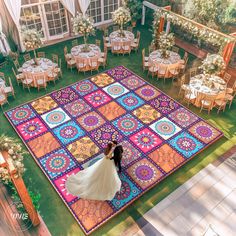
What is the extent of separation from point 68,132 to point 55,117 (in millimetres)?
968

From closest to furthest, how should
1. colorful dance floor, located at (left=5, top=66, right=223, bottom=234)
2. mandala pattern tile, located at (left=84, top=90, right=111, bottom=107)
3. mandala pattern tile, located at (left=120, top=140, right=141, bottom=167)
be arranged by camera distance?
colorful dance floor, located at (left=5, top=66, right=223, bottom=234) < mandala pattern tile, located at (left=120, top=140, right=141, bottom=167) < mandala pattern tile, located at (left=84, top=90, right=111, bottom=107)

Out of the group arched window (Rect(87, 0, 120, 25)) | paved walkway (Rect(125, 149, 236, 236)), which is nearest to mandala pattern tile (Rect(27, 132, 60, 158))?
paved walkway (Rect(125, 149, 236, 236))

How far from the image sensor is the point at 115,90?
11.0m

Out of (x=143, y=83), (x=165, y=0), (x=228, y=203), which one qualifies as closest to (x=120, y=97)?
(x=143, y=83)

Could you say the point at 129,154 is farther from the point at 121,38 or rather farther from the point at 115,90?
the point at 121,38

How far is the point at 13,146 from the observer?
18.9 feet

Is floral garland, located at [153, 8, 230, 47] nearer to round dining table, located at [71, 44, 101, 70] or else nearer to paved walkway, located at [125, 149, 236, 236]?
round dining table, located at [71, 44, 101, 70]

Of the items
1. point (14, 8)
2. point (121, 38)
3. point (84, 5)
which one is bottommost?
point (121, 38)

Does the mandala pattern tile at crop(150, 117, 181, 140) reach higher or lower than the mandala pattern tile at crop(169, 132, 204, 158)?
higher

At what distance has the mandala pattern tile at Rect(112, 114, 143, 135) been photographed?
30.2ft

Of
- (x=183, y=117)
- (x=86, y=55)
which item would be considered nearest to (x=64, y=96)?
(x=86, y=55)

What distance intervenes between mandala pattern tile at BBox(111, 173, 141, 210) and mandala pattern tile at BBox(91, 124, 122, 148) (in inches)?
60.4

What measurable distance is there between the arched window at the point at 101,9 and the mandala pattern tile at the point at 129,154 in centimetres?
916

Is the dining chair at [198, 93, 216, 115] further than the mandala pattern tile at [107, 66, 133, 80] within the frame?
No
